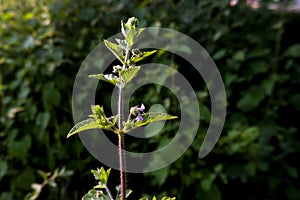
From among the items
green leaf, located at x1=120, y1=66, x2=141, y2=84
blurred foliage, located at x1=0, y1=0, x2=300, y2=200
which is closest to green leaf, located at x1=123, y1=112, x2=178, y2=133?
green leaf, located at x1=120, y1=66, x2=141, y2=84

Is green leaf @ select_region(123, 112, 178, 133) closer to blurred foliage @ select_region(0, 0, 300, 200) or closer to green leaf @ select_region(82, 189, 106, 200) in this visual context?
green leaf @ select_region(82, 189, 106, 200)

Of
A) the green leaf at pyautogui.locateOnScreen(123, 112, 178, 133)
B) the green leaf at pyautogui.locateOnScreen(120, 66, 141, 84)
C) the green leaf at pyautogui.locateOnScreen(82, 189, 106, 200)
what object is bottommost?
the green leaf at pyautogui.locateOnScreen(82, 189, 106, 200)

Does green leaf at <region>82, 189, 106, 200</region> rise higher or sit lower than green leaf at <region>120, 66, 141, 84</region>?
lower

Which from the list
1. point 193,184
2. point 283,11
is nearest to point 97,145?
point 193,184

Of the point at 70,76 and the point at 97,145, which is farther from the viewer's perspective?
the point at 70,76

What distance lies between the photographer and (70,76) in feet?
9.86

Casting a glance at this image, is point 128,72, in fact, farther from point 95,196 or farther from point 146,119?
point 95,196

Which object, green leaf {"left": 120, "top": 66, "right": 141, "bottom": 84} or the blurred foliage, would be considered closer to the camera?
green leaf {"left": 120, "top": 66, "right": 141, "bottom": 84}

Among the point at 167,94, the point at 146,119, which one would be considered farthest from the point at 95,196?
the point at 167,94

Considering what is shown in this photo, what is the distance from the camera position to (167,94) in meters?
2.69

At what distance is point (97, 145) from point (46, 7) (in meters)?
1.08

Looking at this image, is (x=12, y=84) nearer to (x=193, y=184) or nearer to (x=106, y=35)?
(x=106, y=35)

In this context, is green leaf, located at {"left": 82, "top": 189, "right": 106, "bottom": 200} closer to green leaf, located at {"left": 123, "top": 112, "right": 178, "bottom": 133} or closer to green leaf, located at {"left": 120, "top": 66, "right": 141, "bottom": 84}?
green leaf, located at {"left": 123, "top": 112, "right": 178, "bottom": 133}

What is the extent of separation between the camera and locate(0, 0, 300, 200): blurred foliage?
8.87 feet
